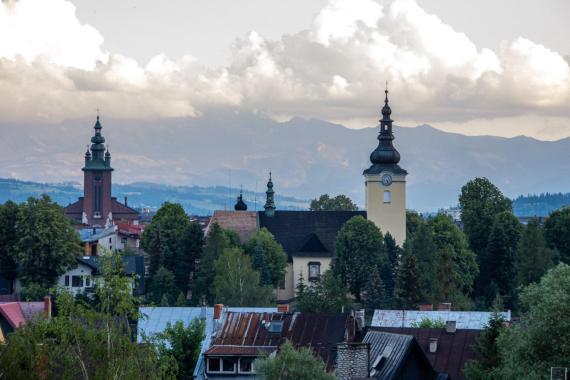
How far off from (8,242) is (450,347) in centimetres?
6060

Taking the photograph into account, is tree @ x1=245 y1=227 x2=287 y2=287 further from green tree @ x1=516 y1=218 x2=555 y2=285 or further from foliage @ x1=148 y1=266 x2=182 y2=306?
green tree @ x1=516 y1=218 x2=555 y2=285

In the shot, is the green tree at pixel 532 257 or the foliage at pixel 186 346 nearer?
the foliage at pixel 186 346

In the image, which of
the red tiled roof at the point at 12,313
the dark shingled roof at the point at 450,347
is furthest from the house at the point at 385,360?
the red tiled roof at the point at 12,313

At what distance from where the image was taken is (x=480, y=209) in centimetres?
15525

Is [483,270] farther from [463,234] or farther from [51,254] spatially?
[51,254]

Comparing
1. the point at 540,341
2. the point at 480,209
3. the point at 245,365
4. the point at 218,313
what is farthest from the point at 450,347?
the point at 480,209

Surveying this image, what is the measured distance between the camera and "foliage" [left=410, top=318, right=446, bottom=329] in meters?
83.3

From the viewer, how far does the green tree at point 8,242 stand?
128m

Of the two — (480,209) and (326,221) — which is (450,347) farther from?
(480,209)

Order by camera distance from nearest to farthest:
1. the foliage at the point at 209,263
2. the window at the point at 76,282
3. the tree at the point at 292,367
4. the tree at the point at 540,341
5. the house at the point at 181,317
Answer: the tree at the point at 292,367
the tree at the point at 540,341
the house at the point at 181,317
the window at the point at 76,282
the foliage at the point at 209,263

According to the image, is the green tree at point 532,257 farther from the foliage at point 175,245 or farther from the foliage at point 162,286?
the foliage at point 162,286

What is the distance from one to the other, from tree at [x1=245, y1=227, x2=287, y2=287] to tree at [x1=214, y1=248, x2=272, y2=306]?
30.9ft

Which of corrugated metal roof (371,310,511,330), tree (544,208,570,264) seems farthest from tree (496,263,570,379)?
tree (544,208,570,264)

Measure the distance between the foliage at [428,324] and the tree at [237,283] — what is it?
31.5m
